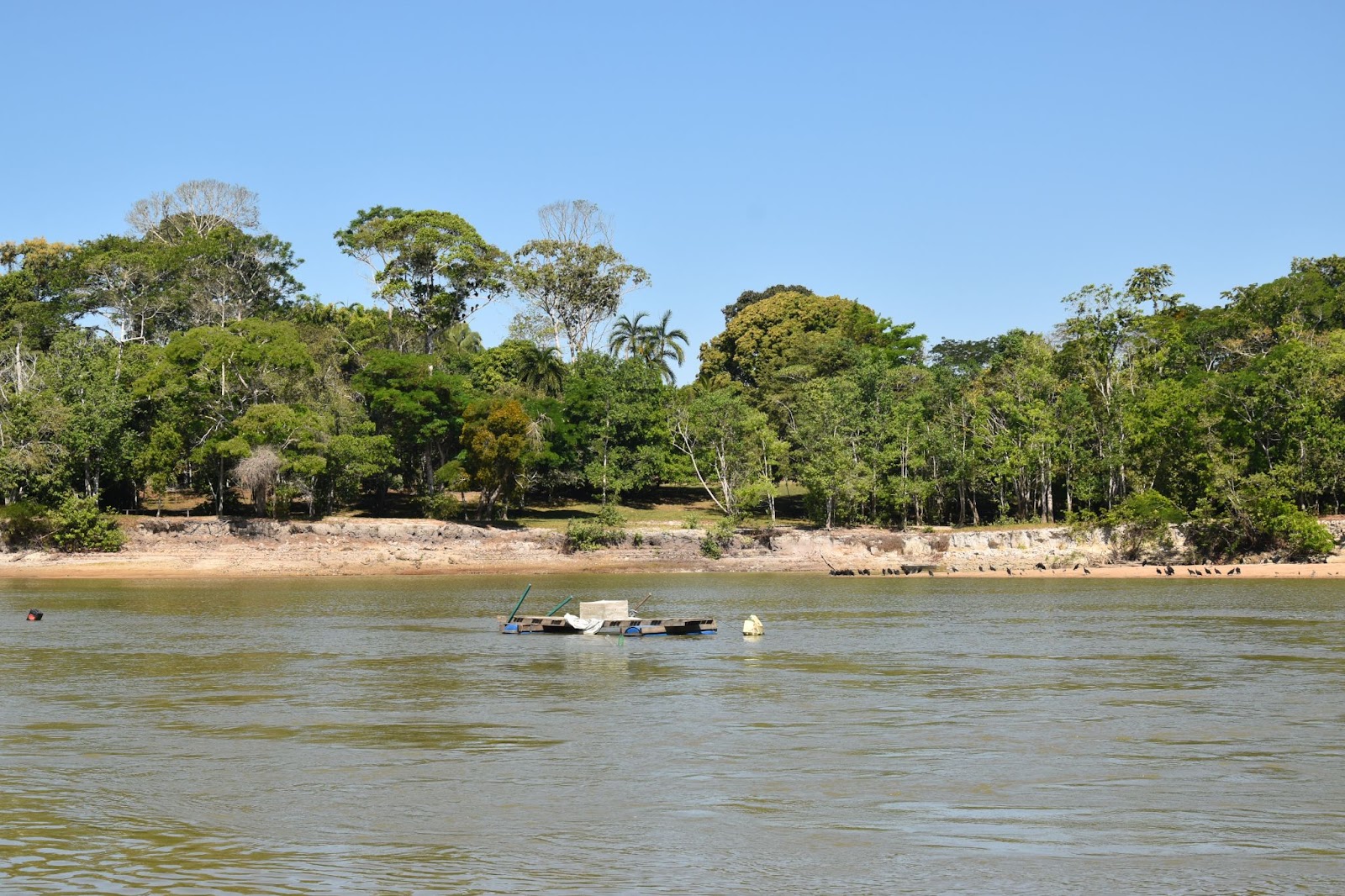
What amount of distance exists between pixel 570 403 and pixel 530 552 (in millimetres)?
12459

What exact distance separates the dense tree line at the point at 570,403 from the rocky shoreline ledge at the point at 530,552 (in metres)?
2.24

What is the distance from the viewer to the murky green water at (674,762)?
12242 mm

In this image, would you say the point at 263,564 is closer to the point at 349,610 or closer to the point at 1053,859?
the point at 349,610

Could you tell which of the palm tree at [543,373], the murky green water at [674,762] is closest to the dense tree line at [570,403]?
the palm tree at [543,373]

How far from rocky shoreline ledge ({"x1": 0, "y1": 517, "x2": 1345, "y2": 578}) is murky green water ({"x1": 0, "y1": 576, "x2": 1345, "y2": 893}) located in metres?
24.1

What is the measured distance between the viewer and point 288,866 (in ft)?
40.2

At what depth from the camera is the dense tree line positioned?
60.9 m

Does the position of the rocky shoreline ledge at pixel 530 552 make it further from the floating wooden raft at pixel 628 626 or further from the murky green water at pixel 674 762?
the floating wooden raft at pixel 628 626

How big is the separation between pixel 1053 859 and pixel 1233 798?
380cm

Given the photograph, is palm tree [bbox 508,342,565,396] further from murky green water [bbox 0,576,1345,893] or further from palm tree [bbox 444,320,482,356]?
murky green water [bbox 0,576,1345,893]

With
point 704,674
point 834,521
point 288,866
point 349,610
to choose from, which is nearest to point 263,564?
point 349,610

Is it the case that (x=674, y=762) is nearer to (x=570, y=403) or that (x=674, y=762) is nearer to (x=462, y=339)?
(x=570, y=403)

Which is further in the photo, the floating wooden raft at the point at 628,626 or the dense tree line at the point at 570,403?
the dense tree line at the point at 570,403

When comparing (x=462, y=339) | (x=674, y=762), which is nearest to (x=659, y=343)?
(x=462, y=339)
